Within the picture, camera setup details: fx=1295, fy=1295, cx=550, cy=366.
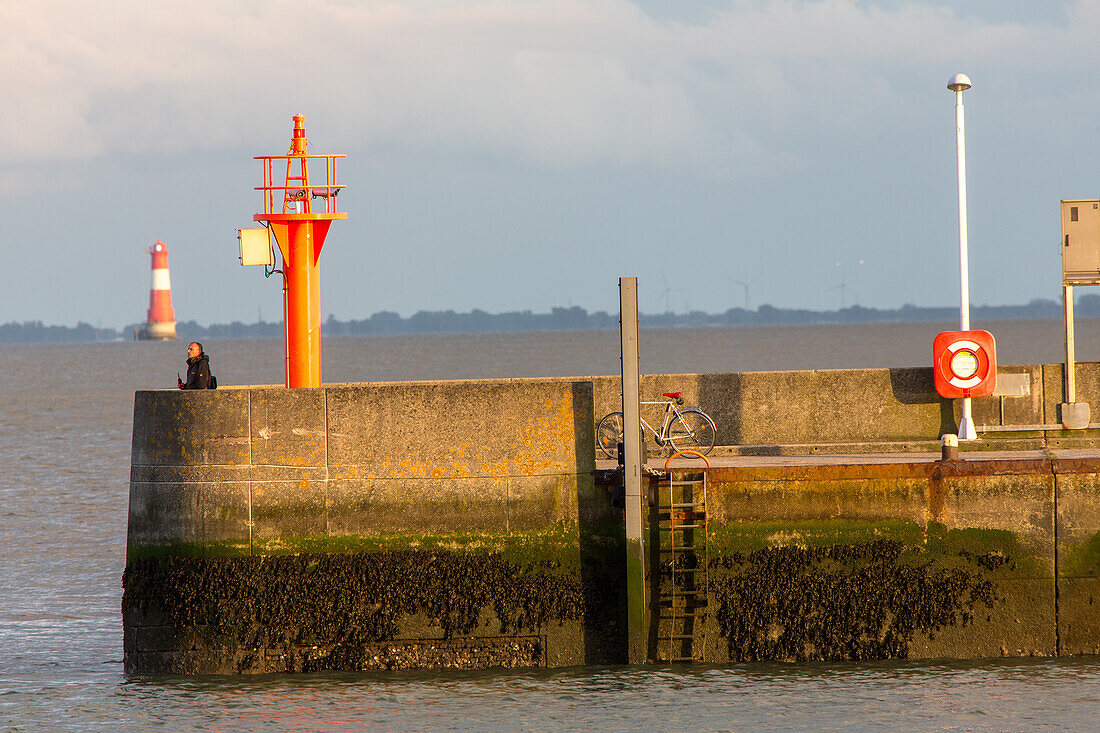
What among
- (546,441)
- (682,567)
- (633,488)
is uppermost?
(546,441)

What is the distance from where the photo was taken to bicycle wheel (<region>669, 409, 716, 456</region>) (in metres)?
13.5

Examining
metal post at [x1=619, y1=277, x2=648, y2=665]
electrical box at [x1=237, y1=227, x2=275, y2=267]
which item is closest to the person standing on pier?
electrical box at [x1=237, y1=227, x2=275, y2=267]

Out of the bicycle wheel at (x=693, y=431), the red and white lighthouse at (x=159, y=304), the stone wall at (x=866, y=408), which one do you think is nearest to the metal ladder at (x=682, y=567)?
the bicycle wheel at (x=693, y=431)

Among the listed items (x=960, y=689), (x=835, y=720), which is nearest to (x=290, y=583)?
(x=835, y=720)

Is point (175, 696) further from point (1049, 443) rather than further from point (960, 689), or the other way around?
point (1049, 443)

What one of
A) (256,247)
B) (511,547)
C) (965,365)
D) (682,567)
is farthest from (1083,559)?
(256,247)

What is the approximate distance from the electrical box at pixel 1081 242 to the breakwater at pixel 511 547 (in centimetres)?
244

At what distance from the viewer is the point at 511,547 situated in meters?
12.2

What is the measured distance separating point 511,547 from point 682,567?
1.62 metres

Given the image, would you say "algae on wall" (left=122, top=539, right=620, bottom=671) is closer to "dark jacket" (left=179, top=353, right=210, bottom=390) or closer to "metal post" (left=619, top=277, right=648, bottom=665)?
"metal post" (left=619, top=277, right=648, bottom=665)

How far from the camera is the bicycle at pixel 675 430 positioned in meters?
A: 13.6

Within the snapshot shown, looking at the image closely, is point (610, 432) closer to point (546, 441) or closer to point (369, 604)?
point (546, 441)

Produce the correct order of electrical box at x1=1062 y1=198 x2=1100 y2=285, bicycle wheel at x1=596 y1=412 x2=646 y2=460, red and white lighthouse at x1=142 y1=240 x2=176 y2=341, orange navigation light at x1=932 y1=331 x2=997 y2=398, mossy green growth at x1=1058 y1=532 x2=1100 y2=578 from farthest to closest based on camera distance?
red and white lighthouse at x1=142 y1=240 x2=176 y2=341 < bicycle wheel at x1=596 y1=412 x2=646 y2=460 < electrical box at x1=1062 y1=198 x2=1100 y2=285 < orange navigation light at x1=932 y1=331 x2=997 y2=398 < mossy green growth at x1=1058 y1=532 x2=1100 y2=578

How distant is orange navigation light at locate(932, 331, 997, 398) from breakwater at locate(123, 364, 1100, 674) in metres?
1.10
